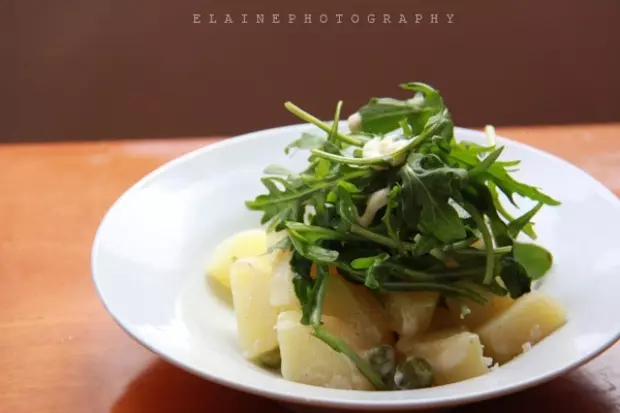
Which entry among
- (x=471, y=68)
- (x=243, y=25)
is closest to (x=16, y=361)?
(x=243, y=25)

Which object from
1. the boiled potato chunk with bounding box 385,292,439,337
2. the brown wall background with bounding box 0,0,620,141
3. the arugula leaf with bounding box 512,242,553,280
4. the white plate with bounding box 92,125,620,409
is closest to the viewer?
the white plate with bounding box 92,125,620,409

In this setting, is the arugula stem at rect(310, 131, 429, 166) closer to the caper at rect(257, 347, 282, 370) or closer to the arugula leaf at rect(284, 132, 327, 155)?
the arugula leaf at rect(284, 132, 327, 155)

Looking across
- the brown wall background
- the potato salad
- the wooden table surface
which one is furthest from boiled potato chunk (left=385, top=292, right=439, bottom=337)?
the brown wall background

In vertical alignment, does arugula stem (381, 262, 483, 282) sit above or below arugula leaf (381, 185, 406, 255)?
below

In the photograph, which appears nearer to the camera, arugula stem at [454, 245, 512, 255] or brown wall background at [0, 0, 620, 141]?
arugula stem at [454, 245, 512, 255]

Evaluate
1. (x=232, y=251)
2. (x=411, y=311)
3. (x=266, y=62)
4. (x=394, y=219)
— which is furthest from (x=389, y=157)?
(x=266, y=62)

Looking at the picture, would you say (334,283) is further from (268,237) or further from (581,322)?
(581,322)

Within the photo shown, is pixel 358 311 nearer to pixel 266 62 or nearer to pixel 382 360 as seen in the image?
pixel 382 360
